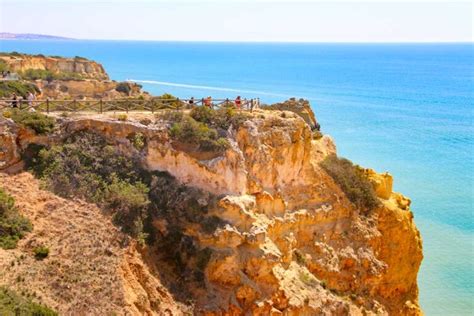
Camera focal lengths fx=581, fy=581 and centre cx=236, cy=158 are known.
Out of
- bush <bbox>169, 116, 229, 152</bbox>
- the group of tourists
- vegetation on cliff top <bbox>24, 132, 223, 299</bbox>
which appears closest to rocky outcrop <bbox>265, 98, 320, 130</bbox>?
the group of tourists

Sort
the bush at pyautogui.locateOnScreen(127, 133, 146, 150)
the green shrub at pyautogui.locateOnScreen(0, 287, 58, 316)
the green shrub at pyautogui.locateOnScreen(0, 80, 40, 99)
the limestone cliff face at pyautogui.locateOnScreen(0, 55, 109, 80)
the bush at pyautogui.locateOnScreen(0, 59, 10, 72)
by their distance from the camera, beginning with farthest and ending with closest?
the limestone cliff face at pyautogui.locateOnScreen(0, 55, 109, 80) < the bush at pyautogui.locateOnScreen(0, 59, 10, 72) < the green shrub at pyautogui.locateOnScreen(0, 80, 40, 99) < the bush at pyautogui.locateOnScreen(127, 133, 146, 150) < the green shrub at pyautogui.locateOnScreen(0, 287, 58, 316)

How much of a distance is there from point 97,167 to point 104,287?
5331 millimetres

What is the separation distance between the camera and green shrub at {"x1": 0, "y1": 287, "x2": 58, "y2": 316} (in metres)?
14.1

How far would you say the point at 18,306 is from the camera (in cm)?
1434

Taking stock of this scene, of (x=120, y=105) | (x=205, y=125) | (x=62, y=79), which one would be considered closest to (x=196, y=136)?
(x=205, y=125)

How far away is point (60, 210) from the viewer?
19.0m

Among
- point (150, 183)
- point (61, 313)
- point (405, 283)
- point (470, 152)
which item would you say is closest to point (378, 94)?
point (470, 152)

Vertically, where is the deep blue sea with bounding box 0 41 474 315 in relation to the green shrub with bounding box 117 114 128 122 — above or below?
below

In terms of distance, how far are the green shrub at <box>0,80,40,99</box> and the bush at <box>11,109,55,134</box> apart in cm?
973

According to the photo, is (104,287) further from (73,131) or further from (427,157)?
(427,157)

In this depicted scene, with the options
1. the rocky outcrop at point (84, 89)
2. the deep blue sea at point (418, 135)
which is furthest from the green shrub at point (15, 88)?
the deep blue sea at point (418, 135)

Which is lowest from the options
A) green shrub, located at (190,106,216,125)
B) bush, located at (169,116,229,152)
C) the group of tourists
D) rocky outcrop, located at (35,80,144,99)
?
rocky outcrop, located at (35,80,144,99)

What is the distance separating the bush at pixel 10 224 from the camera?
17.2 metres

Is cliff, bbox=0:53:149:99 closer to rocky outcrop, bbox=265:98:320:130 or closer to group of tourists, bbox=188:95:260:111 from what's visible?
rocky outcrop, bbox=265:98:320:130
